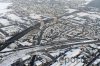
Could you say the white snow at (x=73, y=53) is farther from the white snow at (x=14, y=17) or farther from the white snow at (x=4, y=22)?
the white snow at (x=14, y=17)

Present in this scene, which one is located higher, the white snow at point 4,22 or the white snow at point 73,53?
the white snow at point 4,22

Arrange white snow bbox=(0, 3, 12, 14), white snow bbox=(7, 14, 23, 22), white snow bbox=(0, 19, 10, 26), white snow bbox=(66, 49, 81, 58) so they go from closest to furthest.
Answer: white snow bbox=(66, 49, 81, 58), white snow bbox=(0, 19, 10, 26), white snow bbox=(7, 14, 23, 22), white snow bbox=(0, 3, 12, 14)

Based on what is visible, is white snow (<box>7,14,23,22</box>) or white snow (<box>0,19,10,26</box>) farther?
white snow (<box>7,14,23,22</box>)

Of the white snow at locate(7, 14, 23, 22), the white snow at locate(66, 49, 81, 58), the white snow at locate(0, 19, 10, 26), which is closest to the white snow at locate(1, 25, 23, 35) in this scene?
the white snow at locate(0, 19, 10, 26)

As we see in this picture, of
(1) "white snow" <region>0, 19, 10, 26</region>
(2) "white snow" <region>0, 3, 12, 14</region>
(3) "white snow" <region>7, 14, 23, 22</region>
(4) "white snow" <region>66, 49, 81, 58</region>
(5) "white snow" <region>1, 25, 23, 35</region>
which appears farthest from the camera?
(2) "white snow" <region>0, 3, 12, 14</region>

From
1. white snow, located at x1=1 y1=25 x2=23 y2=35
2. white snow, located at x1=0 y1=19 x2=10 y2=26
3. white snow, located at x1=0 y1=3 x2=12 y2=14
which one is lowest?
white snow, located at x1=1 y1=25 x2=23 y2=35

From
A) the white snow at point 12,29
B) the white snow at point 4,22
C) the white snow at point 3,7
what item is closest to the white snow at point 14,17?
the white snow at point 4,22

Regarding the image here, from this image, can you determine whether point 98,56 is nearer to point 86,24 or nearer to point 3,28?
point 86,24

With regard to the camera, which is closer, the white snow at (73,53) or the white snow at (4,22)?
the white snow at (73,53)

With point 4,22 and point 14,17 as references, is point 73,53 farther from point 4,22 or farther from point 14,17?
point 14,17

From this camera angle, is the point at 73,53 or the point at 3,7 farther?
the point at 3,7

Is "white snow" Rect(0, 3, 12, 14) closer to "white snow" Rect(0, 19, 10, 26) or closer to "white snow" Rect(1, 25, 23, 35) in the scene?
"white snow" Rect(0, 19, 10, 26)

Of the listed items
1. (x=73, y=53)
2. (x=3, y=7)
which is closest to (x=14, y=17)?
(x=3, y=7)

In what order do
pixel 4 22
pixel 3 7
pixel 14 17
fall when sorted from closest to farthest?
pixel 4 22
pixel 14 17
pixel 3 7
